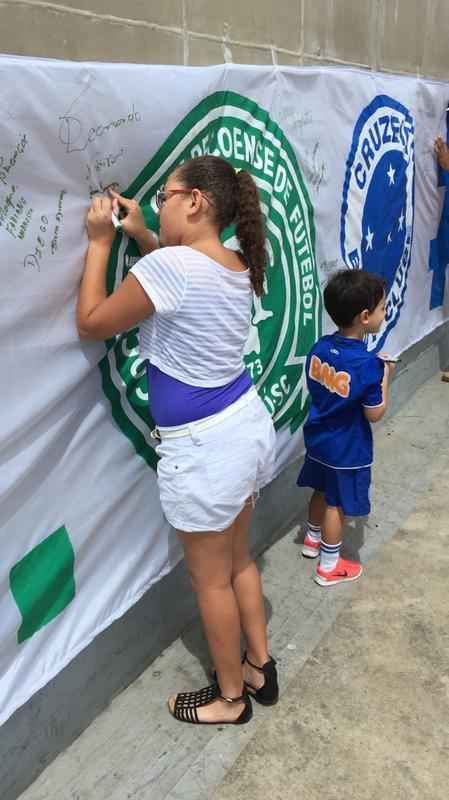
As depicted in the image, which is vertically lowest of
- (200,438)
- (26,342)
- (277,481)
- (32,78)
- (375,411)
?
(277,481)

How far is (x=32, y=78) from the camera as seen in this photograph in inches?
66.5

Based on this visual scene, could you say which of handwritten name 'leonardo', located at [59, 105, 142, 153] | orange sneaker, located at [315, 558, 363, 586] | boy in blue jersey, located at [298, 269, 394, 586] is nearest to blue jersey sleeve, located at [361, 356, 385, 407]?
boy in blue jersey, located at [298, 269, 394, 586]

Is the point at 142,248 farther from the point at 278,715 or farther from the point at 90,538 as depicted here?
the point at 278,715

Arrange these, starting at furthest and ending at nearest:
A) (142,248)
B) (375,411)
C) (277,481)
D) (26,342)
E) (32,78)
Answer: (277,481), (375,411), (142,248), (26,342), (32,78)

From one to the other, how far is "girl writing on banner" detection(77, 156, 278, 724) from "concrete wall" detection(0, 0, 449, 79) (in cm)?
50

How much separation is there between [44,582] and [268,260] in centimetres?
122

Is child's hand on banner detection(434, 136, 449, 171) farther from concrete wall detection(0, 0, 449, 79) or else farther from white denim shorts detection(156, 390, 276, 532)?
white denim shorts detection(156, 390, 276, 532)

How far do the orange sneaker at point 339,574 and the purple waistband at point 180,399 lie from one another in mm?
1371

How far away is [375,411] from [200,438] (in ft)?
3.47

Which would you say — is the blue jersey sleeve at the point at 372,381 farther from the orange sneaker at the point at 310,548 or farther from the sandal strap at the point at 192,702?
the sandal strap at the point at 192,702

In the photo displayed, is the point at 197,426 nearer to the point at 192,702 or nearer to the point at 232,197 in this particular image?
the point at 232,197

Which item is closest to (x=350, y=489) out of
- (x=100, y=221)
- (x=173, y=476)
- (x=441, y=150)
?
(x=173, y=476)

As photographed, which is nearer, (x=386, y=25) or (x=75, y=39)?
(x=75, y=39)

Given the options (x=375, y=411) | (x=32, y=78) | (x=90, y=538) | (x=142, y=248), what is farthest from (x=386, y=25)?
(x=90, y=538)
